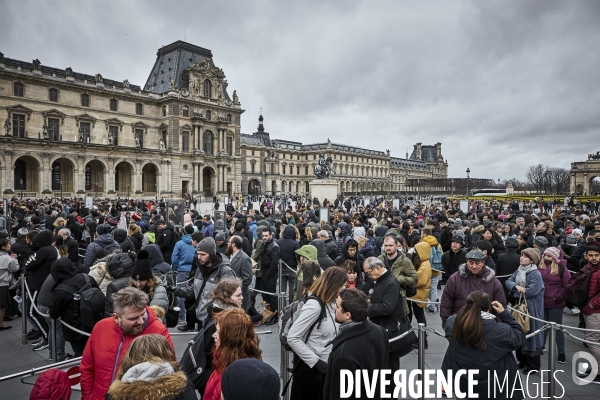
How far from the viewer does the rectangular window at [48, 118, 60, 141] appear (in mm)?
43469

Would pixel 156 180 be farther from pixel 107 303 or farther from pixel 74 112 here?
pixel 107 303

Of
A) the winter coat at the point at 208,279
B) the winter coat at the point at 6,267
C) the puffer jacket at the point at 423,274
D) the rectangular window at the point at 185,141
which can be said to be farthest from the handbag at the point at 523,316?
the rectangular window at the point at 185,141

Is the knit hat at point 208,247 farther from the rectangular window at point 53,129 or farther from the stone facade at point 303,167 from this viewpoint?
the stone facade at point 303,167

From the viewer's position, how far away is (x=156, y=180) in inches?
1986

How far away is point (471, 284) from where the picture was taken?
4.78 m

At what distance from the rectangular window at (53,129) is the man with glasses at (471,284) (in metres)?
49.8

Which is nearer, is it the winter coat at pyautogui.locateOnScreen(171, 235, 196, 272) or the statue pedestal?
the winter coat at pyautogui.locateOnScreen(171, 235, 196, 272)

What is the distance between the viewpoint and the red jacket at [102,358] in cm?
312

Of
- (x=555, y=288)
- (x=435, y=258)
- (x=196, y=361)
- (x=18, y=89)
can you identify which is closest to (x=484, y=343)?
(x=196, y=361)

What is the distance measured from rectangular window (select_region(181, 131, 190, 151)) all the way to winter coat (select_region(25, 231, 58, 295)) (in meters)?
47.9

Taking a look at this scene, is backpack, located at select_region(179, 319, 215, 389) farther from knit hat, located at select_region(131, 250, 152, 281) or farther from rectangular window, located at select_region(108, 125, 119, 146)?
rectangular window, located at select_region(108, 125, 119, 146)

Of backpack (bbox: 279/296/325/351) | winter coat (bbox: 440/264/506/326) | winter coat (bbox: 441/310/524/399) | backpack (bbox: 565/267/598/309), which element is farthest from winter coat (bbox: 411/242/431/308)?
backpack (bbox: 279/296/325/351)

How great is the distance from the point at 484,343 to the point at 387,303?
43.8 inches

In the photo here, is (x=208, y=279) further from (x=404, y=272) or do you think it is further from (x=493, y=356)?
(x=493, y=356)
